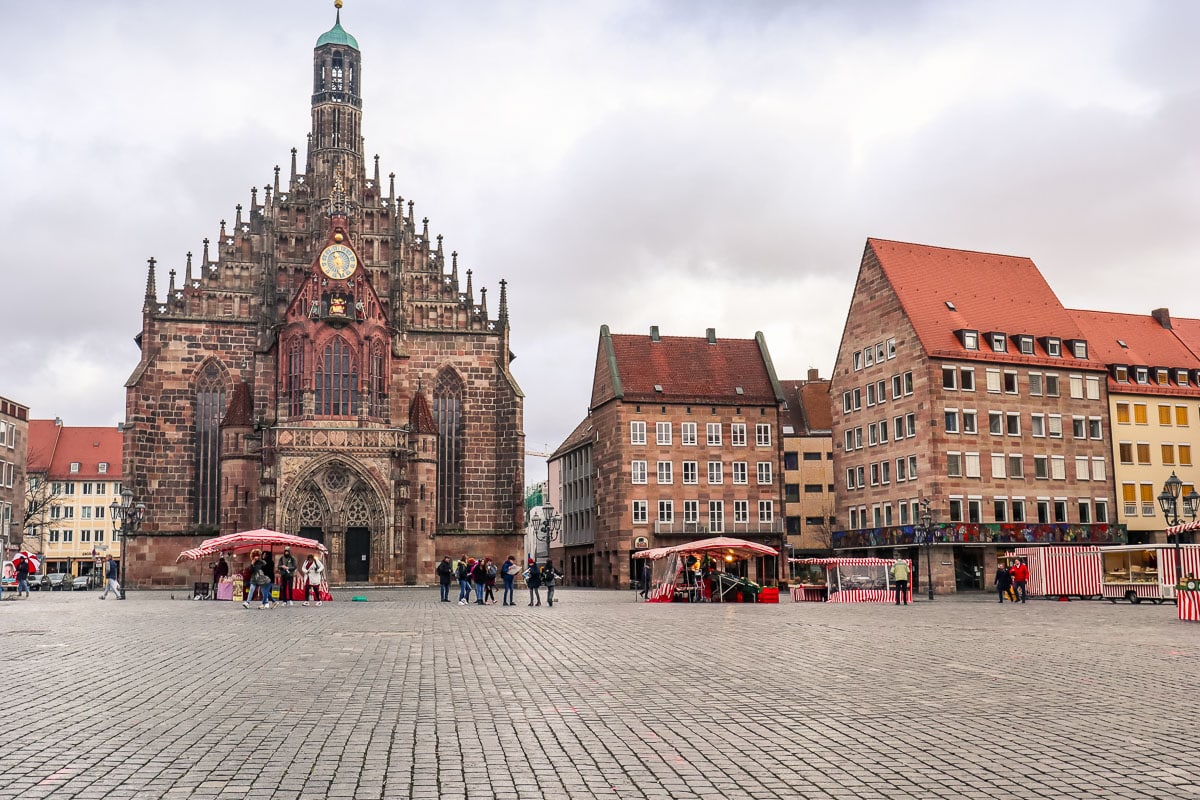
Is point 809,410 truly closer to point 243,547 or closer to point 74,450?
point 243,547

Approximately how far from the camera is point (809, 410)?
85.1m

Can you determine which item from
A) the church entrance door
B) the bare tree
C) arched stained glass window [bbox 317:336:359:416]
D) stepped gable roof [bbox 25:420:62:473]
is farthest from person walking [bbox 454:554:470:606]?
stepped gable roof [bbox 25:420:62:473]

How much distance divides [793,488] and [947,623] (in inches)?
2208

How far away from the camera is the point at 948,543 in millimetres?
57656

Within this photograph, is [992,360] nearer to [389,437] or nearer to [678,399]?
[678,399]

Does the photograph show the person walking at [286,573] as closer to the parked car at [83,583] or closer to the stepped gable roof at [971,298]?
the stepped gable roof at [971,298]

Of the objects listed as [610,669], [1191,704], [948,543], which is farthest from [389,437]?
[1191,704]

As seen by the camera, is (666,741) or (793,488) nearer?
(666,741)

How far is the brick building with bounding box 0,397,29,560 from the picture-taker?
259 feet

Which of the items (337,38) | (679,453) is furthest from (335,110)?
(679,453)

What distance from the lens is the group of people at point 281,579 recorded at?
36550 millimetres

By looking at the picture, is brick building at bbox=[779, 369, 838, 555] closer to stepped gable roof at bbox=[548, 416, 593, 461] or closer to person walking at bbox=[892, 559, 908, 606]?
stepped gable roof at bbox=[548, 416, 593, 461]

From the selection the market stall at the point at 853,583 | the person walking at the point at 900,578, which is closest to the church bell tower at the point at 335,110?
the market stall at the point at 853,583

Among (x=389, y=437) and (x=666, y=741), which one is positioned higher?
(x=389, y=437)
